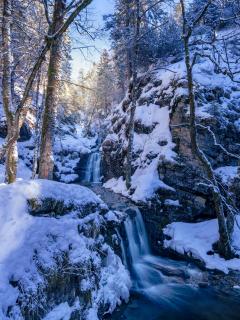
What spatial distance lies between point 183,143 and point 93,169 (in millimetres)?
12952

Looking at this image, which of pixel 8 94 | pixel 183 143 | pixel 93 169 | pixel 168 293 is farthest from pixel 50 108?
pixel 93 169

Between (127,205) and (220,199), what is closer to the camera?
(220,199)

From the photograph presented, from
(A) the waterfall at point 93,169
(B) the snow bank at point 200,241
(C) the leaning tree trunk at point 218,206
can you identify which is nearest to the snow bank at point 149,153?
(B) the snow bank at point 200,241

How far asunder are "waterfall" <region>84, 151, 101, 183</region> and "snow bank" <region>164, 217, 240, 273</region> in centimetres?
1224

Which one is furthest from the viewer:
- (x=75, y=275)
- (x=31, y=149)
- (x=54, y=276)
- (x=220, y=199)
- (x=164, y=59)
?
(x=31, y=149)

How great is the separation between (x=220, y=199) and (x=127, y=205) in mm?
5029

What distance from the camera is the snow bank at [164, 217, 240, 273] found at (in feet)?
35.1

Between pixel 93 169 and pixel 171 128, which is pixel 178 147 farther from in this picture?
pixel 93 169

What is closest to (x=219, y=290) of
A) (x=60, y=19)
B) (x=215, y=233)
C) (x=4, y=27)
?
(x=215, y=233)

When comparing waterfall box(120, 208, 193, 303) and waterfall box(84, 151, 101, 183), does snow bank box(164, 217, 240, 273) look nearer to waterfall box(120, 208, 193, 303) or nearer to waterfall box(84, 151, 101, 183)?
waterfall box(120, 208, 193, 303)

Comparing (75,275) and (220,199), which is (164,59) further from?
(75,275)

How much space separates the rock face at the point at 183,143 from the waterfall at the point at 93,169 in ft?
22.7

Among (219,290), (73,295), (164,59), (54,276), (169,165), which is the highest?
(164,59)

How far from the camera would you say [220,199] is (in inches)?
414
